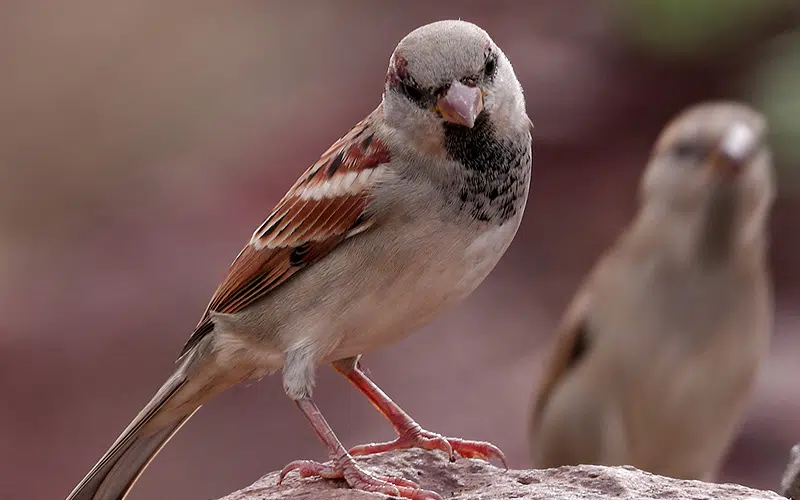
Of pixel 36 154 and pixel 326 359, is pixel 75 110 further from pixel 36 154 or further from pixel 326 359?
pixel 326 359

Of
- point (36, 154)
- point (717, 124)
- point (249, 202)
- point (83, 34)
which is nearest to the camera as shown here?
point (717, 124)

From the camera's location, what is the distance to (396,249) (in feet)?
8.66

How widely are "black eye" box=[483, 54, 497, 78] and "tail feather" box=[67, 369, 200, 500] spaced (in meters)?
1.06

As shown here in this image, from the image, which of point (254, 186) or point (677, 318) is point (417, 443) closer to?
point (677, 318)

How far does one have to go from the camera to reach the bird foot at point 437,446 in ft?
9.85

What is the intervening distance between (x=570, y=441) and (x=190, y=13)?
6491 millimetres

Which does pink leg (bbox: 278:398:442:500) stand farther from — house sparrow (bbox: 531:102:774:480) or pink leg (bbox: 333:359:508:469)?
house sparrow (bbox: 531:102:774:480)

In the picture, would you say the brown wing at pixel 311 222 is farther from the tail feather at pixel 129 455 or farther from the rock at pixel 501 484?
the rock at pixel 501 484

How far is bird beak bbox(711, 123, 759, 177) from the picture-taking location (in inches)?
166

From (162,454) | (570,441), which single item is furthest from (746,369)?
(162,454)

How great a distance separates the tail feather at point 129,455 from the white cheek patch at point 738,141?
85.6 inches

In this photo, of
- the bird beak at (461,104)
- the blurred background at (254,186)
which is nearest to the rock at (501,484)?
the bird beak at (461,104)

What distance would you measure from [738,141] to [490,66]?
192 centimetres

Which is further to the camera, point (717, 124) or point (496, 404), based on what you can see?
point (496, 404)
